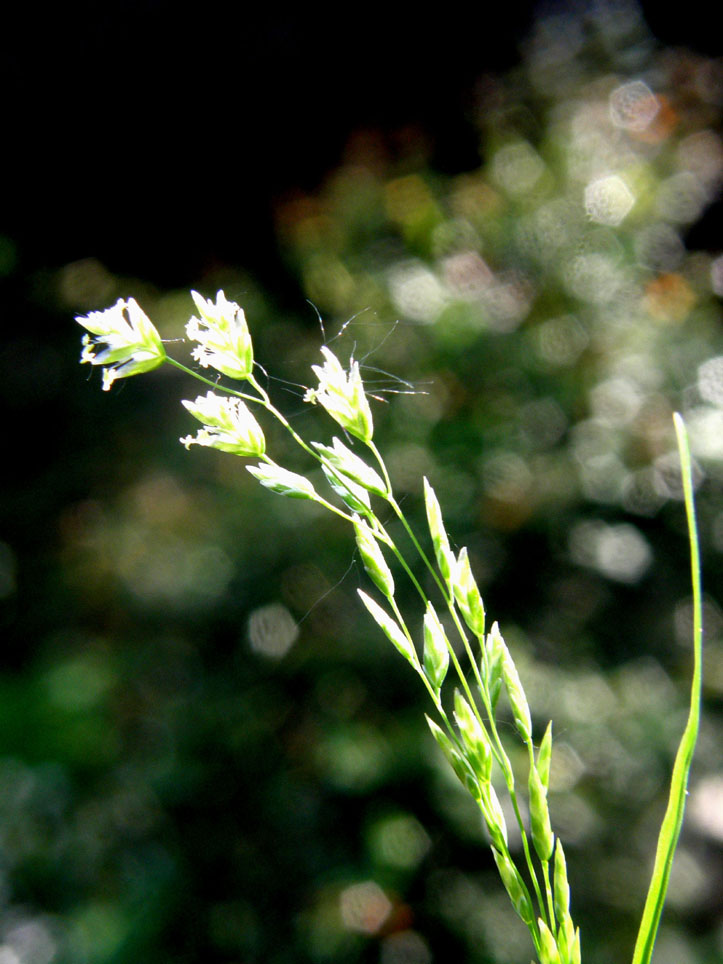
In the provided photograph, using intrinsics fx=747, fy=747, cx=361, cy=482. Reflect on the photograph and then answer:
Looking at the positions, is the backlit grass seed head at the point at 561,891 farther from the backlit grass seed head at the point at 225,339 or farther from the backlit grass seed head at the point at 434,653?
the backlit grass seed head at the point at 225,339

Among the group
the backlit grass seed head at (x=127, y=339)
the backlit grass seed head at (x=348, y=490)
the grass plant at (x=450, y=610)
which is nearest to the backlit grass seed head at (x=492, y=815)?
the grass plant at (x=450, y=610)

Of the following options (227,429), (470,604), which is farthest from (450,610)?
(227,429)

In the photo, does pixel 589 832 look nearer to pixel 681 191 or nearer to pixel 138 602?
pixel 138 602

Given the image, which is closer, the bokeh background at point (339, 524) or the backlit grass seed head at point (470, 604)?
the backlit grass seed head at point (470, 604)

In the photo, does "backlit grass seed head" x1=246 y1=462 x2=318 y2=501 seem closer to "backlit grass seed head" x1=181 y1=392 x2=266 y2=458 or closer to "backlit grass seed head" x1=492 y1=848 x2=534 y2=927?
"backlit grass seed head" x1=181 y1=392 x2=266 y2=458

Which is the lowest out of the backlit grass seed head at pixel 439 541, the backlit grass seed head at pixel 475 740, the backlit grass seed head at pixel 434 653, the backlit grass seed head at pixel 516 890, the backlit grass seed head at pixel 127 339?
the backlit grass seed head at pixel 516 890

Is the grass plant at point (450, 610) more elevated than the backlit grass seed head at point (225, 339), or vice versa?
the backlit grass seed head at point (225, 339)

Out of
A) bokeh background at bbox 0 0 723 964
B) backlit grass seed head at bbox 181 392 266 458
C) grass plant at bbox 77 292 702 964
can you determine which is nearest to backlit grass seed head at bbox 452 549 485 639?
grass plant at bbox 77 292 702 964
